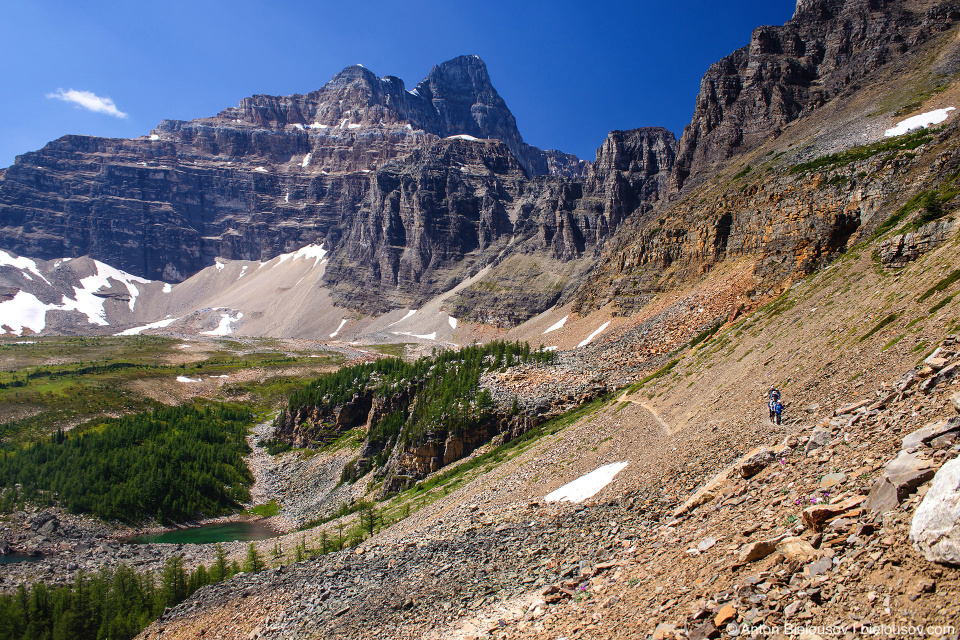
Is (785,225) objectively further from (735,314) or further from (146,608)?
(146,608)

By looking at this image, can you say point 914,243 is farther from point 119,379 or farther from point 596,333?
point 119,379

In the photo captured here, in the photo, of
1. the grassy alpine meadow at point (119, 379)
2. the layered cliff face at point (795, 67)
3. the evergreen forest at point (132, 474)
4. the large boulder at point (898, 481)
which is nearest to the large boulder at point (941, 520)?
the large boulder at point (898, 481)

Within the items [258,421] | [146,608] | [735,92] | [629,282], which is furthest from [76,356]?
[735,92]

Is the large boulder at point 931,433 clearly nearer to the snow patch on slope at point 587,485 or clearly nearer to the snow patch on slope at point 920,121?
the snow patch on slope at point 587,485

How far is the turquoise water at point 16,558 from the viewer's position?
51.9m

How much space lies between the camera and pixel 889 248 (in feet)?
102

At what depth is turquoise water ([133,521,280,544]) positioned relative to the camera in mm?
59528

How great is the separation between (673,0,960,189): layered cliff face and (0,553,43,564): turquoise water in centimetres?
12375

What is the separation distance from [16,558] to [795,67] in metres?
155

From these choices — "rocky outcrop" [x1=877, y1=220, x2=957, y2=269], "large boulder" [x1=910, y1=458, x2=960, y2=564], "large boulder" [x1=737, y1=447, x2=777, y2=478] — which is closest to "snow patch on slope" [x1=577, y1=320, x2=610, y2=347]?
"rocky outcrop" [x1=877, y1=220, x2=957, y2=269]

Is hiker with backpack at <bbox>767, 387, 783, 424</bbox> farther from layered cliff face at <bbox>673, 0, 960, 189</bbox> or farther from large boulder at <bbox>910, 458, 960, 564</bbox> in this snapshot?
layered cliff face at <bbox>673, 0, 960, 189</bbox>

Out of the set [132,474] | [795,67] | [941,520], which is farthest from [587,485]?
[795,67]

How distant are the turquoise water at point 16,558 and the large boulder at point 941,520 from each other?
71357 millimetres

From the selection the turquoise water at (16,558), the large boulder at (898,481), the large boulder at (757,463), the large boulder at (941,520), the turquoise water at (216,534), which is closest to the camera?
the large boulder at (941,520)
